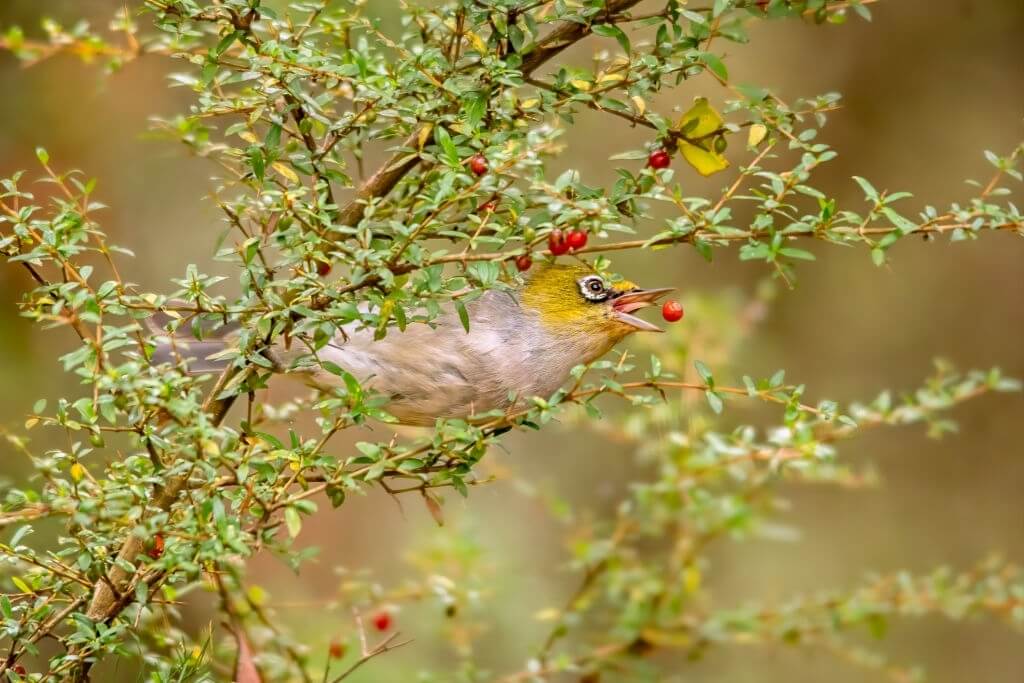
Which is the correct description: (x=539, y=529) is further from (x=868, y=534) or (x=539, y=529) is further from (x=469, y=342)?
(x=469, y=342)

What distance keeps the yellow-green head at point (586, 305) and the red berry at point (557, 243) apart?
97 centimetres

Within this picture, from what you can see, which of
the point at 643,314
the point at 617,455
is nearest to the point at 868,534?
the point at 617,455

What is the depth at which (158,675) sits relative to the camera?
1823 millimetres

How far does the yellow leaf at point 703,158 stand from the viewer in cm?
202

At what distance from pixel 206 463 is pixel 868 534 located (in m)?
5.81

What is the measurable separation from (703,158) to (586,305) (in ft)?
2.91

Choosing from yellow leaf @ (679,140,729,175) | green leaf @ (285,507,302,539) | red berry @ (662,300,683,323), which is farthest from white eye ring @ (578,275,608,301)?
green leaf @ (285,507,302,539)

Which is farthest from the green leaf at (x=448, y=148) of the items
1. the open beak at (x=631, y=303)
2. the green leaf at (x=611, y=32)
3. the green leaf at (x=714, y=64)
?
the open beak at (x=631, y=303)

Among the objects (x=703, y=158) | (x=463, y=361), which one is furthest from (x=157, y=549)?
(x=703, y=158)

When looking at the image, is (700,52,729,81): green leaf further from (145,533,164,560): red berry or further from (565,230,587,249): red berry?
(145,533,164,560): red berry

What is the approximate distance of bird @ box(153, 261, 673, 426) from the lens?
2633mm

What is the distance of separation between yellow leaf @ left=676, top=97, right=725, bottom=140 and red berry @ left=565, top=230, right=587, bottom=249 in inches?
11.0

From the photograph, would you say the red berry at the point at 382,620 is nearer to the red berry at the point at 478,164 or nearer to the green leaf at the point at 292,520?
the green leaf at the point at 292,520

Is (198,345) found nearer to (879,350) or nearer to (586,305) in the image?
(586,305)
